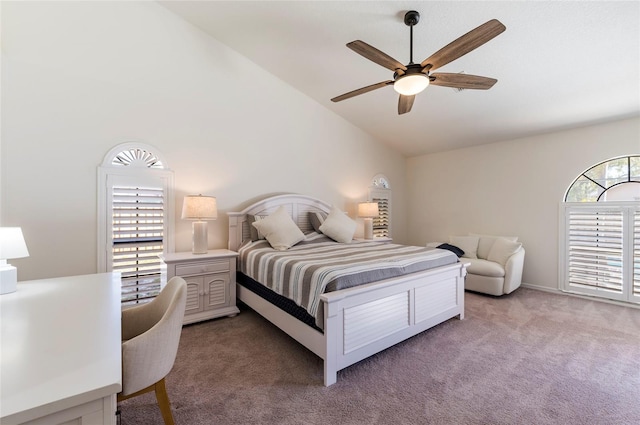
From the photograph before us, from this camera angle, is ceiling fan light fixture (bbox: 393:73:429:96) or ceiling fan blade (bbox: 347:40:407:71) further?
ceiling fan light fixture (bbox: 393:73:429:96)

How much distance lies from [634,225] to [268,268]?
4.53 meters

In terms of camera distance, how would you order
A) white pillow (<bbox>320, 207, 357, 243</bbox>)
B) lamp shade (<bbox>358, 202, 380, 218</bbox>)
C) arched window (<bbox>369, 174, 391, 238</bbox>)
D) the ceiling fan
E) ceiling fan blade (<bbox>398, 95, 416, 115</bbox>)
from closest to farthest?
the ceiling fan → ceiling fan blade (<bbox>398, 95, 416, 115</bbox>) → white pillow (<bbox>320, 207, 357, 243</bbox>) → lamp shade (<bbox>358, 202, 380, 218</bbox>) → arched window (<bbox>369, 174, 391, 238</bbox>)

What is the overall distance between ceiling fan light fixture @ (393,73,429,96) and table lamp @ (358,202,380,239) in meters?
2.64

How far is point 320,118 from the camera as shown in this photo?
465 cm

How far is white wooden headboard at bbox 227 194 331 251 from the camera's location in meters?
3.67

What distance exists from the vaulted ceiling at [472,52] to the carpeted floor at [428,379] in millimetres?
2598

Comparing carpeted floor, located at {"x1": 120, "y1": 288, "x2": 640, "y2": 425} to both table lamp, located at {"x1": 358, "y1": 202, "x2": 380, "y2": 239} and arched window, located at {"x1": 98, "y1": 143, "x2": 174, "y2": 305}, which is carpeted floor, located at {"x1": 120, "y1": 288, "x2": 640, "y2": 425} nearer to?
arched window, located at {"x1": 98, "y1": 143, "x2": 174, "y2": 305}

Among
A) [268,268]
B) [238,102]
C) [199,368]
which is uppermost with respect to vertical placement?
[238,102]

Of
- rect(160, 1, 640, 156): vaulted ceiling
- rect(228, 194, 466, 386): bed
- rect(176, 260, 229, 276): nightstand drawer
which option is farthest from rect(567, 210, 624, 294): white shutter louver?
rect(176, 260, 229, 276): nightstand drawer

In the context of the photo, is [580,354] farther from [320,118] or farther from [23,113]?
[23,113]

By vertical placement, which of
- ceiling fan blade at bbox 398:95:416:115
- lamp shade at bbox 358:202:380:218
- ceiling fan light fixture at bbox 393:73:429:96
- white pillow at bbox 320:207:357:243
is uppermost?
ceiling fan blade at bbox 398:95:416:115

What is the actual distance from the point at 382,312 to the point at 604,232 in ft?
11.8

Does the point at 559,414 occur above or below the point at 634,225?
below

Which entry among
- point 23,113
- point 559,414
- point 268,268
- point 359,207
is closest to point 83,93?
point 23,113
